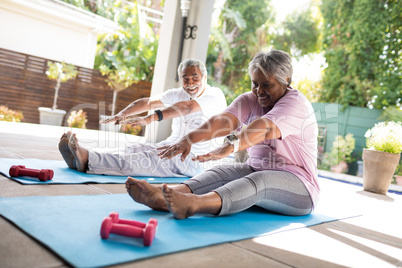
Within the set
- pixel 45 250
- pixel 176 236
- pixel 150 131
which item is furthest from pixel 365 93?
pixel 45 250

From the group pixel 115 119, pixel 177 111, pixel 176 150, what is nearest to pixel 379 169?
pixel 177 111

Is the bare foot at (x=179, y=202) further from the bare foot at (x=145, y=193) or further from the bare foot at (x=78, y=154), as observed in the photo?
the bare foot at (x=78, y=154)

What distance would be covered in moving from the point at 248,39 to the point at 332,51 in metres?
3.60

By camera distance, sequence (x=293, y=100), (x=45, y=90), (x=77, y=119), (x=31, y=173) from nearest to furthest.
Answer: (x=293, y=100) < (x=31, y=173) < (x=77, y=119) < (x=45, y=90)

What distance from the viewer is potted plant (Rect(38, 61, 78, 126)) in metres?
8.50

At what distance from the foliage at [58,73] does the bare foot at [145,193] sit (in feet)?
25.0

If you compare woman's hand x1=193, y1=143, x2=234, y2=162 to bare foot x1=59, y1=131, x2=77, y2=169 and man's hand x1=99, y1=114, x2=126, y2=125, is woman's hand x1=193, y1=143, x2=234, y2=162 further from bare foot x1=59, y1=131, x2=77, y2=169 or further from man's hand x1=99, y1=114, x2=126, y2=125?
bare foot x1=59, y1=131, x2=77, y2=169

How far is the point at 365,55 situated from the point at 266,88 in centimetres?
687

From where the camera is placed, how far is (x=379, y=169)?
14.2ft

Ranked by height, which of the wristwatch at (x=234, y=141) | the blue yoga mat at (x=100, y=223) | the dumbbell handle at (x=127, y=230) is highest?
the wristwatch at (x=234, y=141)

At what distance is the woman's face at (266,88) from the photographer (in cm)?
198

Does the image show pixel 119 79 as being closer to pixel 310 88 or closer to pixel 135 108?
pixel 310 88

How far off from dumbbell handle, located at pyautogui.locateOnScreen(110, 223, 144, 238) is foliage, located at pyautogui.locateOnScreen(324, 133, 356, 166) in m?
6.99

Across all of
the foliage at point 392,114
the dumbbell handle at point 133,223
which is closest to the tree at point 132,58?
the foliage at point 392,114
